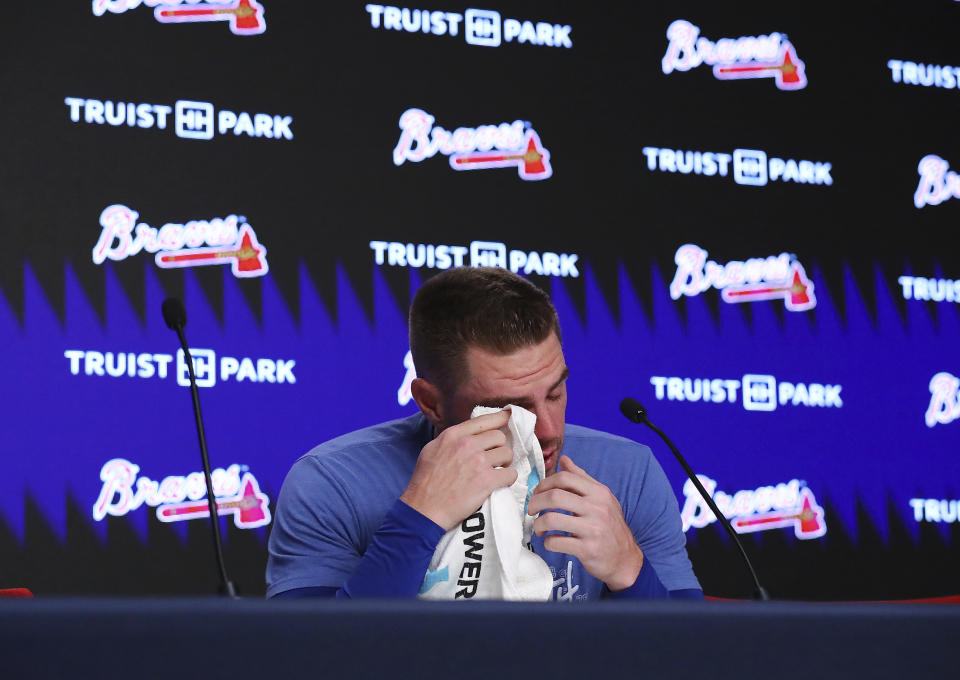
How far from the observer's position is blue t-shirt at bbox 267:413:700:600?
1.67 meters

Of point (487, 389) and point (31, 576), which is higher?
point (487, 389)

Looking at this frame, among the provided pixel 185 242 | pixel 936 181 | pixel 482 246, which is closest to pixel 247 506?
pixel 185 242

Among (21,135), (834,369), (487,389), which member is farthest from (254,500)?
(834,369)

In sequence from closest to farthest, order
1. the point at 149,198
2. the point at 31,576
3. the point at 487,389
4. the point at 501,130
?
the point at 487,389
the point at 31,576
the point at 149,198
the point at 501,130

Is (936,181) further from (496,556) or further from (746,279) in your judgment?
(496,556)

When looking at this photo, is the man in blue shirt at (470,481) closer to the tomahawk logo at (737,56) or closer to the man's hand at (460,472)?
the man's hand at (460,472)

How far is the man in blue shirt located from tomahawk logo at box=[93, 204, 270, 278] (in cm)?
141

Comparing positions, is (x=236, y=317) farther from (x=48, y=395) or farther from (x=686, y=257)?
(x=686, y=257)

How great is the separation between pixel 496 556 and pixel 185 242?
1.99 metres

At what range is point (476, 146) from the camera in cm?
369

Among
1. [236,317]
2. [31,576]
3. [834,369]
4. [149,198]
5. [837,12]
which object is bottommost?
[31,576]

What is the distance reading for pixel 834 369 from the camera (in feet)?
12.6

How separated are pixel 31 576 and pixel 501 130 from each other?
1983 mm

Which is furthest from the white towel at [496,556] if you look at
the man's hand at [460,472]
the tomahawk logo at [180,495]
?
the tomahawk logo at [180,495]
